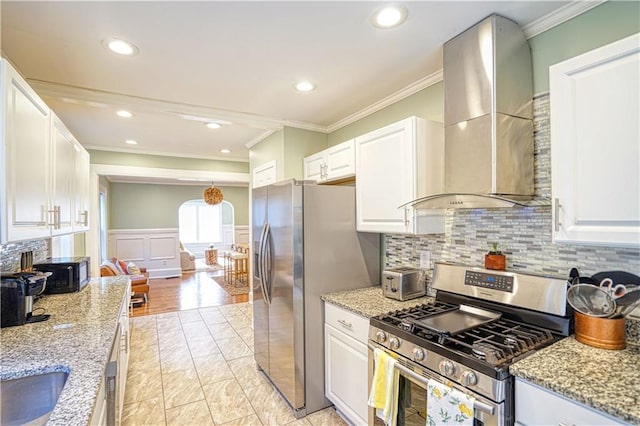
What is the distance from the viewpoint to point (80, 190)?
2854mm

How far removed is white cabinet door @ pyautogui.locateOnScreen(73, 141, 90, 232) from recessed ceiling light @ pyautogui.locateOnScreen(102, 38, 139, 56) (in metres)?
1.15

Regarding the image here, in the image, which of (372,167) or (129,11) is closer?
(129,11)

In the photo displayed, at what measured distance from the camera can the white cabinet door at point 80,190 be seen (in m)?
2.64

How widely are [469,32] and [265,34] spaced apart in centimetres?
117

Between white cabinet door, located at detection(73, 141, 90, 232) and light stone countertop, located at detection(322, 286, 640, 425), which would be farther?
white cabinet door, located at detection(73, 141, 90, 232)

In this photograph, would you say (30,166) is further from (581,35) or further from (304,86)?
(581,35)

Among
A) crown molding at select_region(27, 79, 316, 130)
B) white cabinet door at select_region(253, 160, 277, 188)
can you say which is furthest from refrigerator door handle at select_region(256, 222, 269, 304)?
crown molding at select_region(27, 79, 316, 130)

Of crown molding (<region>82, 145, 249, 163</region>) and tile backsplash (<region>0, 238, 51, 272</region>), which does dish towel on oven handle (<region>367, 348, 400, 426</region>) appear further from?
crown molding (<region>82, 145, 249, 163</region>)

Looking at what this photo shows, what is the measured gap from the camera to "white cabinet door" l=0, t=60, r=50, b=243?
4.06 ft

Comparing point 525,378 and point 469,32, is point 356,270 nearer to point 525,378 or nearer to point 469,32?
point 525,378

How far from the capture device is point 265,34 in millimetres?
1826

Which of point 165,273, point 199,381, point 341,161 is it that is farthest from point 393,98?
point 165,273

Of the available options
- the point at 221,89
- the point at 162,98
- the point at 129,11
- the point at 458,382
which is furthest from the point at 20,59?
the point at 458,382

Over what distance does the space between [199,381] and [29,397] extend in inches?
70.2
